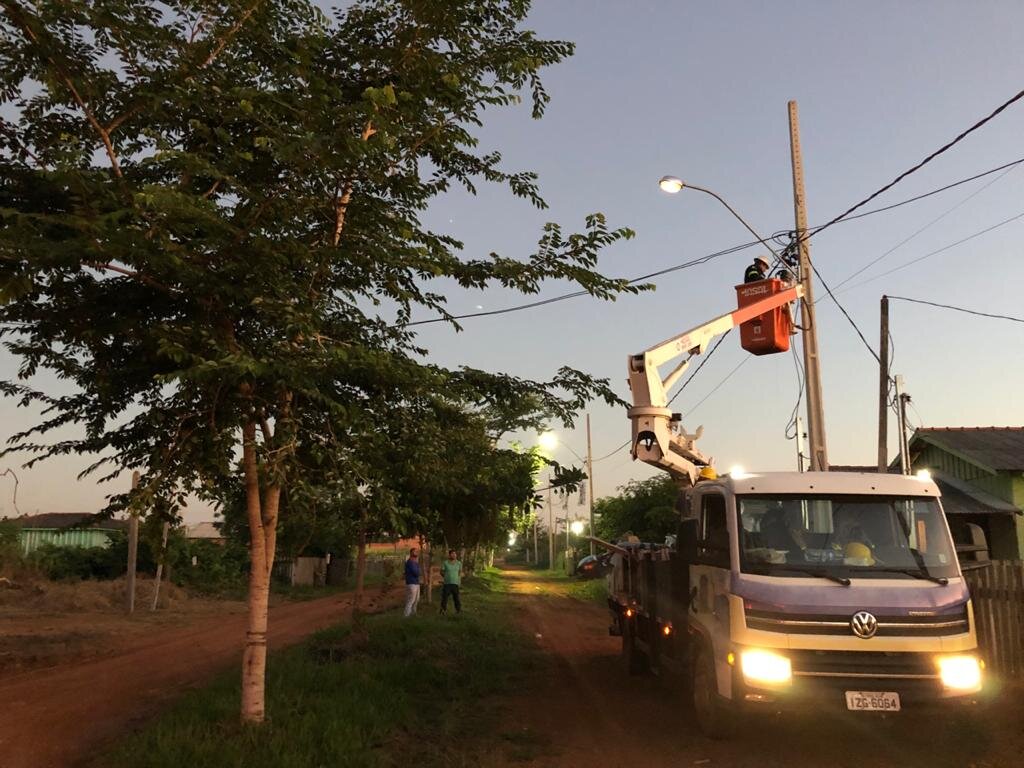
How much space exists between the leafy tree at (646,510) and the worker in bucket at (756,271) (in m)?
19.8

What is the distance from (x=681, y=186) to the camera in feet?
40.6

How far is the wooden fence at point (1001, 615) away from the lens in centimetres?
904

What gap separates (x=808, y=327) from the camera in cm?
1190

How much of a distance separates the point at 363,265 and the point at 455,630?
10716 millimetres

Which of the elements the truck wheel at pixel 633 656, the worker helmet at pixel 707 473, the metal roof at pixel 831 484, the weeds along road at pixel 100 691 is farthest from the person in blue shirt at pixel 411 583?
the metal roof at pixel 831 484

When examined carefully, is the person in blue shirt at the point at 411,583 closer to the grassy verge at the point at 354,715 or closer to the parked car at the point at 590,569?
the grassy verge at the point at 354,715

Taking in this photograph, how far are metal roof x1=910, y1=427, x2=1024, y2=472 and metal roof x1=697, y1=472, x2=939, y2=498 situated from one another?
15.2 m

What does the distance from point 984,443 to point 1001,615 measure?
1519cm

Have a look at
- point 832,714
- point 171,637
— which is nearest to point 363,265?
point 832,714

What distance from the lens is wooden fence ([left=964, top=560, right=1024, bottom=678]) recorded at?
29.7 feet

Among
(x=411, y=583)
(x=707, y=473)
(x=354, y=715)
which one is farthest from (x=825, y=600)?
(x=411, y=583)

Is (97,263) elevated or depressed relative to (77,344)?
elevated

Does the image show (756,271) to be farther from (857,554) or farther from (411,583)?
(411,583)

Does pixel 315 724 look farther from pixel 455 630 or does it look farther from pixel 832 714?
pixel 455 630
